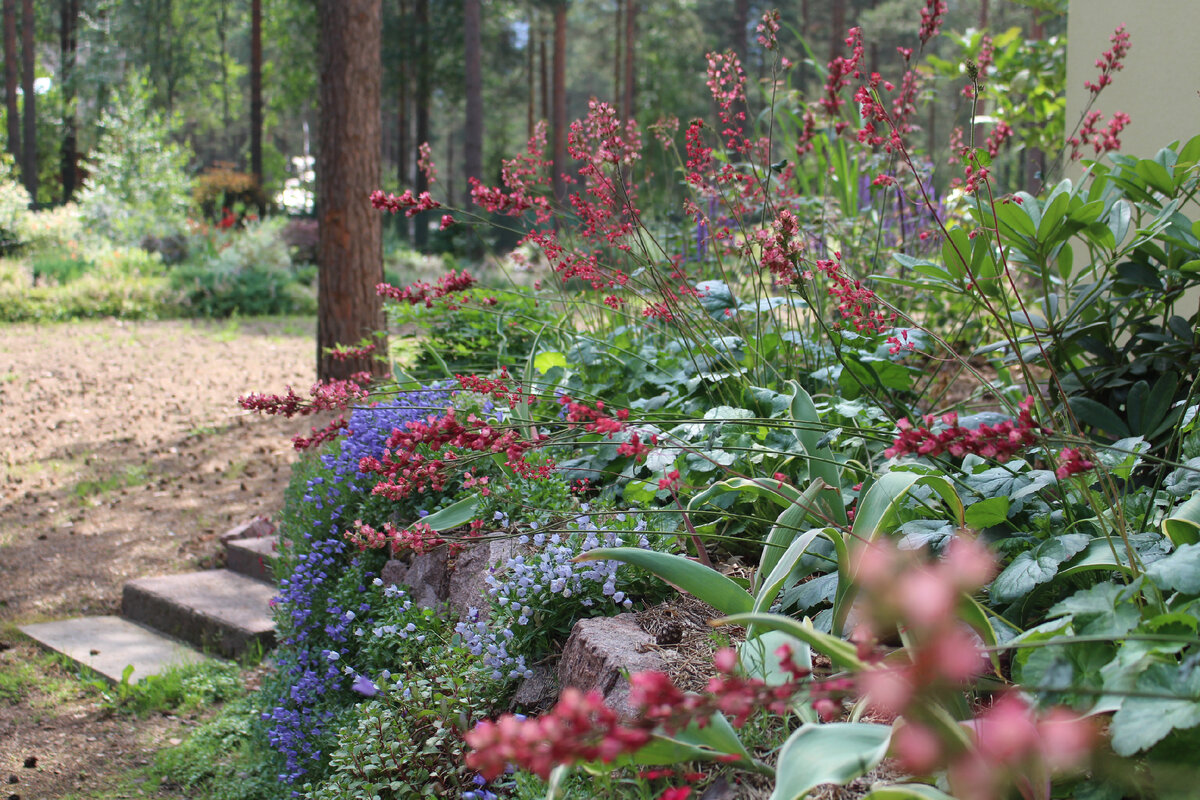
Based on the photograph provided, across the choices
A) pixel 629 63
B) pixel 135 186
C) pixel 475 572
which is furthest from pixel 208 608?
pixel 629 63

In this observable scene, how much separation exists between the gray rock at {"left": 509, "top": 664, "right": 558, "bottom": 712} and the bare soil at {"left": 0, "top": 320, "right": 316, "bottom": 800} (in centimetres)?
176

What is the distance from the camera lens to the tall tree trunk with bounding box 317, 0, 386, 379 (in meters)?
5.86

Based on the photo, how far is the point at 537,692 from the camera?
1729mm

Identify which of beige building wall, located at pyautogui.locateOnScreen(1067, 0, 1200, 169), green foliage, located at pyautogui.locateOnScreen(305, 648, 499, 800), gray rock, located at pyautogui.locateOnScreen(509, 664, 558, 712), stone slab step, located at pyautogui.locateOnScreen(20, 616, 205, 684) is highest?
beige building wall, located at pyautogui.locateOnScreen(1067, 0, 1200, 169)

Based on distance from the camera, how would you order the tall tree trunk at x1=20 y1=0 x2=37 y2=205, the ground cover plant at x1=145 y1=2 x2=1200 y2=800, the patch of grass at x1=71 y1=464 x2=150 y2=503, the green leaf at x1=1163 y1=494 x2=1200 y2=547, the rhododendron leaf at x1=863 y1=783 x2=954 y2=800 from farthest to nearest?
the tall tree trunk at x1=20 y1=0 x2=37 y2=205 → the patch of grass at x1=71 y1=464 x2=150 y2=503 → the green leaf at x1=1163 y1=494 x2=1200 y2=547 → the rhododendron leaf at x1=863 y1=783 x2=954 y2=800 → the ground cover plant at x1=145 y1=2 x2=1200 y2=800

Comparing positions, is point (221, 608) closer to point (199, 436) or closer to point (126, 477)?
point (126, 477)

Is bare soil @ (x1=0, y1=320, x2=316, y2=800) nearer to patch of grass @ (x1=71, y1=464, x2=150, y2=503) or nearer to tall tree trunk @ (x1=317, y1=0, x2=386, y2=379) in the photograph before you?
patch of grass @ (x1=71, y1=464, x2=150, y2=503)

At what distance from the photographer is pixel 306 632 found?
2.63 m

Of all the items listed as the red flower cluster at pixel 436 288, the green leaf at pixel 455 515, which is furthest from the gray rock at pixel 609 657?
the red flower cluster at pixel 436 288

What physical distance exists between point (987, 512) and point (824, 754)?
0.71 meters

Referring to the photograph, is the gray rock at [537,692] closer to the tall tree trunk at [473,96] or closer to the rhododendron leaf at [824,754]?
the rhododendron leaf at [824,754]

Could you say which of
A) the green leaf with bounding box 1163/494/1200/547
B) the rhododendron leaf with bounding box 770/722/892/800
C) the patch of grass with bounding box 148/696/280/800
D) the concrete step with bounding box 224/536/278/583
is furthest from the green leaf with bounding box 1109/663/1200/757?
the concrete step with bounding box 224/536/278/583

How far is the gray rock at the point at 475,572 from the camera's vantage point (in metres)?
2.04

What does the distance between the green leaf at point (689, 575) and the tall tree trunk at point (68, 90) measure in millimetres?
27532
